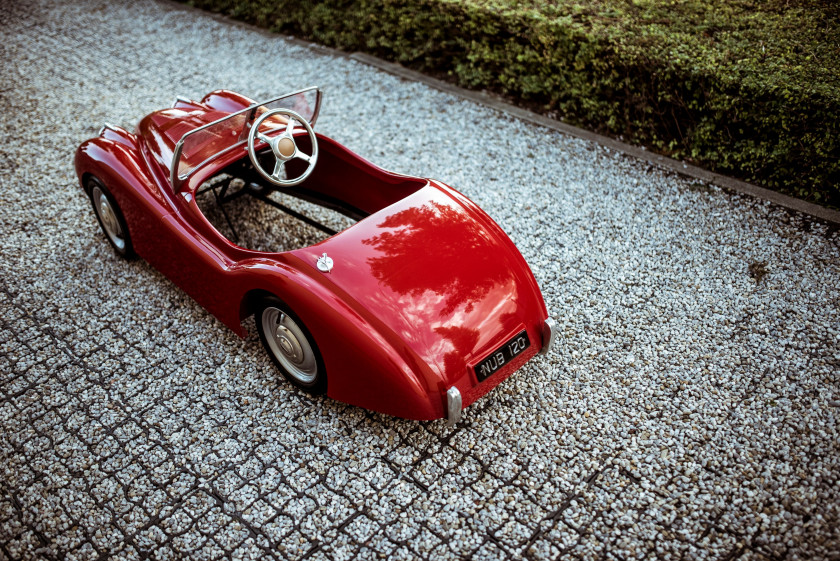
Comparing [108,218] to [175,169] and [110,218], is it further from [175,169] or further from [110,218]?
[175,169]

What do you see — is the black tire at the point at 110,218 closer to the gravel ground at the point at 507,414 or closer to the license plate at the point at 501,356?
the gravel ground at the point at 507,414

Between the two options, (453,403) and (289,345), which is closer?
(453,403)

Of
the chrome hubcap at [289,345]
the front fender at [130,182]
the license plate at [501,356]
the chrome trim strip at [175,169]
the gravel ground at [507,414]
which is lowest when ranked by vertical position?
the gravel ground at [507,414]

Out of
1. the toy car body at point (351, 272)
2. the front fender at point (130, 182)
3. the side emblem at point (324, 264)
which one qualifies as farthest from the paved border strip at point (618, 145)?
the front fender at point (130, 182)

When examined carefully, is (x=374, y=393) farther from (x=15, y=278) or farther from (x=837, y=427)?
(x=15, y=278)

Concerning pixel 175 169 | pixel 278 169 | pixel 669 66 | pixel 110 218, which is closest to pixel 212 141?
pixel 175 169

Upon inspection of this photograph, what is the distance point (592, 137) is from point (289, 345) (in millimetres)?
4280

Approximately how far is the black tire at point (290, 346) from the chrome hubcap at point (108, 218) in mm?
1841

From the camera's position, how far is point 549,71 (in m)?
6.96

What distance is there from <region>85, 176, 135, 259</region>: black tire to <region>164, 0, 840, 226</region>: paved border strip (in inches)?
170

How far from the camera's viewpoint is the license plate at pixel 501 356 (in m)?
3.60

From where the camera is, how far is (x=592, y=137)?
669 centimetres

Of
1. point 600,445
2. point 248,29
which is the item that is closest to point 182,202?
point 600,445

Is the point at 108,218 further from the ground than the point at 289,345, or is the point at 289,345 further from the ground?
the point at 108,218
